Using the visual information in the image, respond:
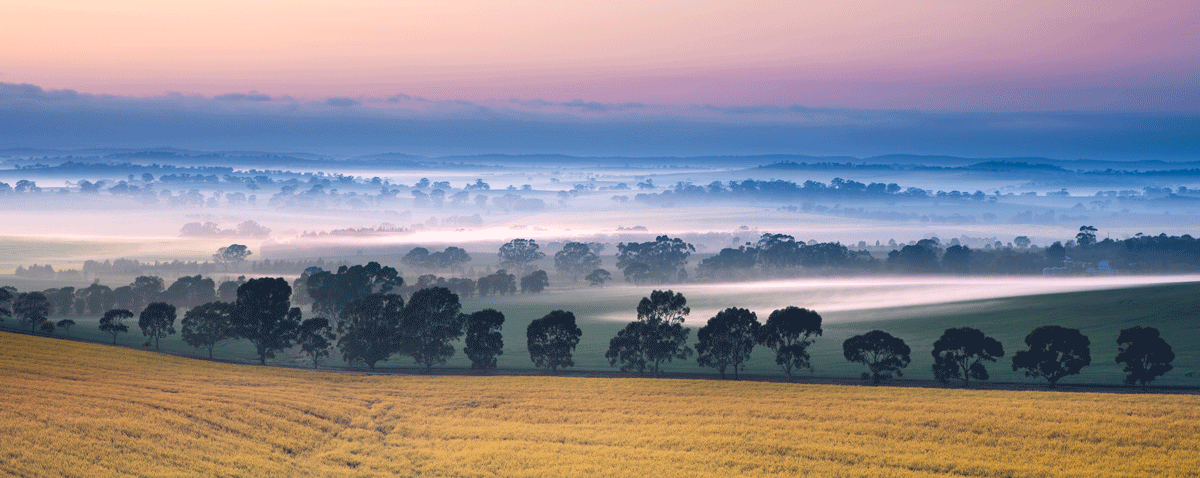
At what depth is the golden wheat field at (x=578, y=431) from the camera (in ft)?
112

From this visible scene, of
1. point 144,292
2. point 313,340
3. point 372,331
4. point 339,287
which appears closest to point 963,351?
point 372,331

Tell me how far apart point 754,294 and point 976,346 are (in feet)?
349

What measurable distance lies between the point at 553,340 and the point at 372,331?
62.9ft

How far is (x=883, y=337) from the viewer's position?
231 feet

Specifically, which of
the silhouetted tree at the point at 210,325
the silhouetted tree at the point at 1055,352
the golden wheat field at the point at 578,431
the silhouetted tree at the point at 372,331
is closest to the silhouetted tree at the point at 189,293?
the silhouetted tree at the point at 210,325

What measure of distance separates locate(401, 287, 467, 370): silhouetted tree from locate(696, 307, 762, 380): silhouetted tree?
83.8 ft

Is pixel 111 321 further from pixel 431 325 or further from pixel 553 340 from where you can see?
pixel 553 340

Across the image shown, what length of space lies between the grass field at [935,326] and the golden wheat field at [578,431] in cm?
2833

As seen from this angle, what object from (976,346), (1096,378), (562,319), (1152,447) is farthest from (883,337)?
(1152,447)

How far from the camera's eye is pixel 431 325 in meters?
83.1

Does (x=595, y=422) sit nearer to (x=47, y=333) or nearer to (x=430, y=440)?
(x=430, y=440)

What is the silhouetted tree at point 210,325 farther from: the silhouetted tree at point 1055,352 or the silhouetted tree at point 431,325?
the silhouetted tree at point 1055,352

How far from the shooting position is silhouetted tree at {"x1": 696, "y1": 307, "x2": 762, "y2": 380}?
74938mm

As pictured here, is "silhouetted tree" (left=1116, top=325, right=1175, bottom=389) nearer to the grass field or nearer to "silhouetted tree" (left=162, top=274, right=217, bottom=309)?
the grass field
